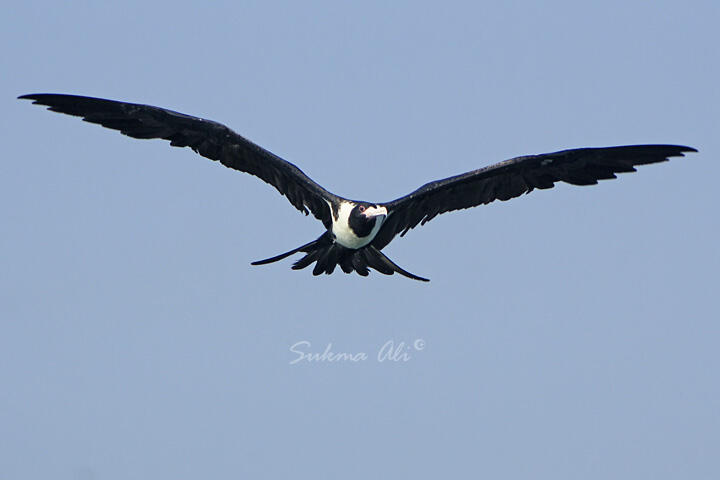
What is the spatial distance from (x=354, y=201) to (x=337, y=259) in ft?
3.06

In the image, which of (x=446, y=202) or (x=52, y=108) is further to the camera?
(x=446, y=202)

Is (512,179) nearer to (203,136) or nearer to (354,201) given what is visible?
(354,201)

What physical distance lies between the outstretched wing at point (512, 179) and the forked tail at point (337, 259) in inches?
15.3

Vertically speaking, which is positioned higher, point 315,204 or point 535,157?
point 535,157

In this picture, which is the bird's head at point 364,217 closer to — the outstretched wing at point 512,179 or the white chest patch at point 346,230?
the white chest patch at point 346,230

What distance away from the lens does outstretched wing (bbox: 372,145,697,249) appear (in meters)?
18.8

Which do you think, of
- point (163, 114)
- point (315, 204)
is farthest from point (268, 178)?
point (163, 114)

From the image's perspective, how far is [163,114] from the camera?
711 inches

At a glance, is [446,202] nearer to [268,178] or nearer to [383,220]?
[383,220]

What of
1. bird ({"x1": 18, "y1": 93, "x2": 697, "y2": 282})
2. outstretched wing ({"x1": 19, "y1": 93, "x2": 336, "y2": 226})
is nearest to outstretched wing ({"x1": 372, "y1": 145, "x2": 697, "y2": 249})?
bird ({"x1": 18, "y1": 93, "x2": 697, "y2": 282})

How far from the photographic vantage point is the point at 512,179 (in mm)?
19328

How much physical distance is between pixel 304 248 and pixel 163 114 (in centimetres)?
282

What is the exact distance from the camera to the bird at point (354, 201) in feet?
59.6

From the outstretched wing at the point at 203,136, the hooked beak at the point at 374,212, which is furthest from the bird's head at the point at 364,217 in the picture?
the outstretched wing at the point at 203,136
